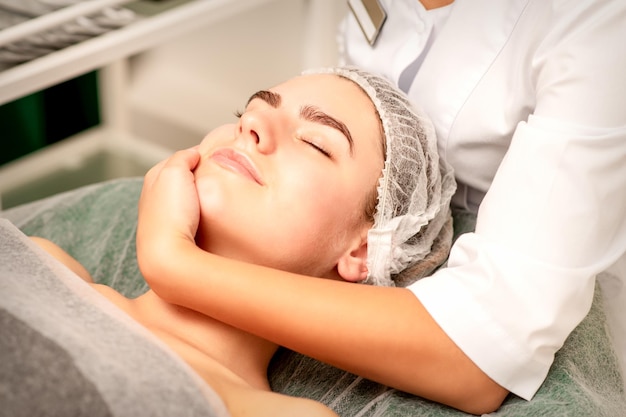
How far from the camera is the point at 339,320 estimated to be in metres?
1.04

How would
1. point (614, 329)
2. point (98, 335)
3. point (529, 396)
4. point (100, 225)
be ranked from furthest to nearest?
1. point (100, 225)
2. point (614, 329)
3. point (529, 396)
4. point (98, 335)

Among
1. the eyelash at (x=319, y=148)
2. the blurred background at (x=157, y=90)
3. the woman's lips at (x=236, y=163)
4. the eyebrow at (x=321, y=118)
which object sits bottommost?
the blurred background at (x=157, y=90)

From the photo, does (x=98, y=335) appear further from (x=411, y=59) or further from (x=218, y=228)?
(x=411, y=59)

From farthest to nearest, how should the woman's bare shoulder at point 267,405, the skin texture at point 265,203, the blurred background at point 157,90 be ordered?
the blurred background at point 157,90
the skin texture at point 265,203
the woman's bare shoulder at point 267,405

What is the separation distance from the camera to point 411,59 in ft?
4.67

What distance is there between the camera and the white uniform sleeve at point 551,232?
104 centimetres

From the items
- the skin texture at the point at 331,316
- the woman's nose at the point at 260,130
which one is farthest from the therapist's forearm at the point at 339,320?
the woman's nose at the point at 260,130

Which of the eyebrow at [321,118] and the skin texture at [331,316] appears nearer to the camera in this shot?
the skin texture at [331,316]

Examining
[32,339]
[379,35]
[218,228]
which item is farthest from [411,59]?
[32,339]

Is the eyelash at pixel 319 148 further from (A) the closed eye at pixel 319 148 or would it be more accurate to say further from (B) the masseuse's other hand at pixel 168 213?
(B) the masseuse's other hand at pixel 168 213

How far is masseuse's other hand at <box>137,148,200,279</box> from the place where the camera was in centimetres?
107

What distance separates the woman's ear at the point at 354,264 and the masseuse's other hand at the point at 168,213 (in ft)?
0.87

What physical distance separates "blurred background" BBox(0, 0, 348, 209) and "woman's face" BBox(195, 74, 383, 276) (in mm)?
646

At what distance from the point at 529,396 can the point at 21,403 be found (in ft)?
2.26
